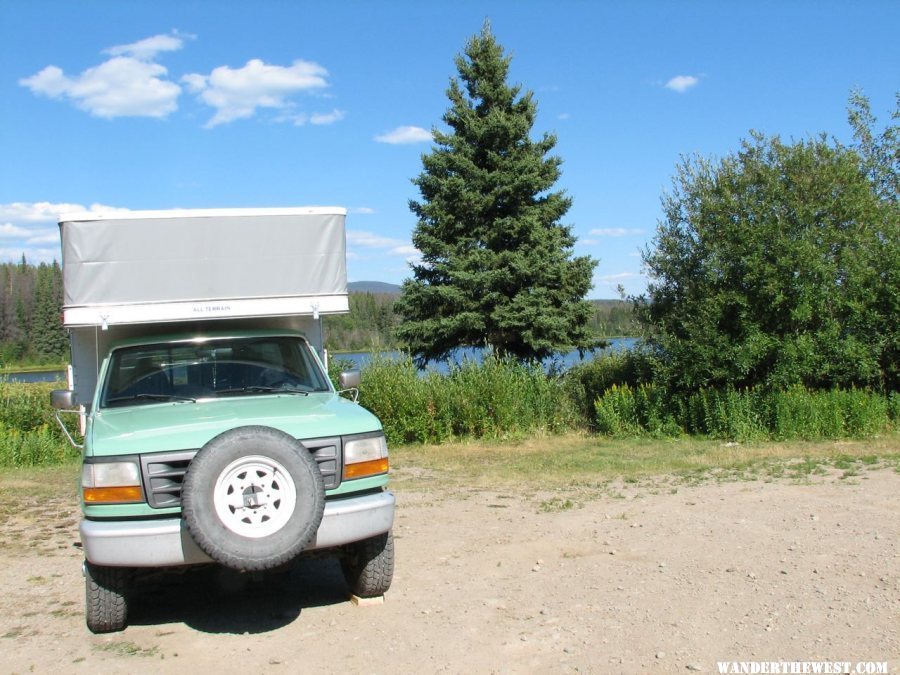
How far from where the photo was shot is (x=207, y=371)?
6434mm

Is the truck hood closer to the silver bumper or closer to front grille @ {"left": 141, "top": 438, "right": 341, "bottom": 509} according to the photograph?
front grille @ {"left": 141, "top": 438, "right": 341, "bottom": 509}

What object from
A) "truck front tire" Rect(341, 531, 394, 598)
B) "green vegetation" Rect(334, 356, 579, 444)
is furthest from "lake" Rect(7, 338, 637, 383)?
"truck front tire" Rect(341, 531, 394, 598)

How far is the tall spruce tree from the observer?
900 inches

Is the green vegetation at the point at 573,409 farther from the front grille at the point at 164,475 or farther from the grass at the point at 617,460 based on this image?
the front grille at the point at 164,475

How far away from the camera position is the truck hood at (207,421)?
4961mm

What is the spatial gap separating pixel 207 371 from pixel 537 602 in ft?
10.4

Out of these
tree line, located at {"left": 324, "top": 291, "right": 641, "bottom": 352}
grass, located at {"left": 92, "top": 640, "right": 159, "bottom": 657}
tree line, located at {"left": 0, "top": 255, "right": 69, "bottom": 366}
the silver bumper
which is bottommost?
grass, located at {"left": 92, "top": 640, "right": 159, "bottom": 657}

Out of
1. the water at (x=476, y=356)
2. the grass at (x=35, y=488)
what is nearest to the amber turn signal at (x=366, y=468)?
the grass at (x=35, y=488)

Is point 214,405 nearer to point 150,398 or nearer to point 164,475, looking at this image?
point 150,398

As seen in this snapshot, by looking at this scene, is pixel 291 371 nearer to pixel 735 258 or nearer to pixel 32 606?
pixel 32 606

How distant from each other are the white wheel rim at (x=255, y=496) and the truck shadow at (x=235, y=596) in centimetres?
100

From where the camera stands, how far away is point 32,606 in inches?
235

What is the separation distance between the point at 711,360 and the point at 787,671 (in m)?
11.2

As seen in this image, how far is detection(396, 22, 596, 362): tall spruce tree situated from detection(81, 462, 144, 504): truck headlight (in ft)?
59.2
